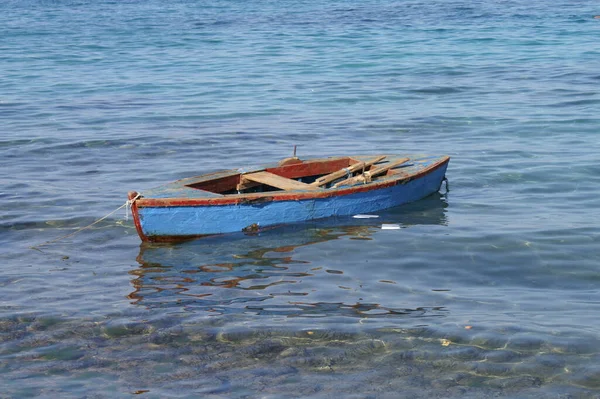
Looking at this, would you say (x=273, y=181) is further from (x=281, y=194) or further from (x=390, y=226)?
(x=390, y=226)

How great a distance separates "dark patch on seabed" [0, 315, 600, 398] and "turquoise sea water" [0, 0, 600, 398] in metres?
0.02

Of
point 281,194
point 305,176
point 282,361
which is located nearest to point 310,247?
point 281,194

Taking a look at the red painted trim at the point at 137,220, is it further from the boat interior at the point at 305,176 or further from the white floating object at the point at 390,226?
the white floating object at the point at 390,226

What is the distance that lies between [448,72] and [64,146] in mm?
12793

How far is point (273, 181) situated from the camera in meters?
12.3

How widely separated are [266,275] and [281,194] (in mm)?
1543

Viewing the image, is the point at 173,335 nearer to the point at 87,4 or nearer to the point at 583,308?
the point at 583,308

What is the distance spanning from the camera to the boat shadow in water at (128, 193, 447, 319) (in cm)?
941

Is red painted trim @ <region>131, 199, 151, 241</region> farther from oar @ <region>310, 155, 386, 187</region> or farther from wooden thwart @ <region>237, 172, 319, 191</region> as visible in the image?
oar @ <region>310, 155, 386, 187</region>

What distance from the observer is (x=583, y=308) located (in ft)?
30.4

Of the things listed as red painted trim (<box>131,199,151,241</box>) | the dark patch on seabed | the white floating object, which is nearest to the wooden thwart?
the white floating object

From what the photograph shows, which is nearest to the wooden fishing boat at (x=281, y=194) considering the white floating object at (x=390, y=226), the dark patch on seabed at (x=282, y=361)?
the white floating object at (x=390, y=226)

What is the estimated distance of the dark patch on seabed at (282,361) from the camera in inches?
297

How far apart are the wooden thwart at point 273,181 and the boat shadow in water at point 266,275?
0.52 meters
